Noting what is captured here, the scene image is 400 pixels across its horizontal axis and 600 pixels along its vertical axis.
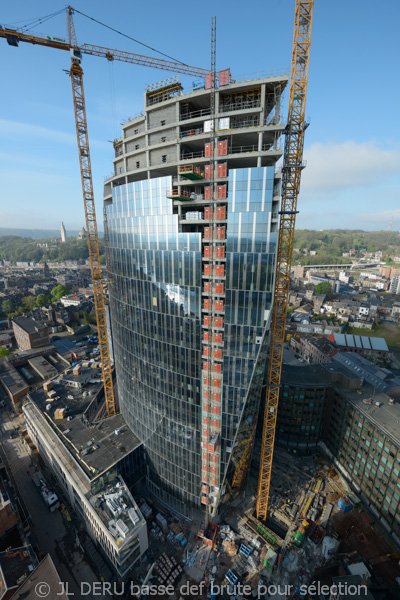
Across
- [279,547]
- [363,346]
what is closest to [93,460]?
[279,547]

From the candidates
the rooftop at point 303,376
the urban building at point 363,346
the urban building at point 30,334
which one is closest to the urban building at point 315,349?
the urban building at point 363,346

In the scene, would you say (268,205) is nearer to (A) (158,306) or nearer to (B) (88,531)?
(A) (158,306)

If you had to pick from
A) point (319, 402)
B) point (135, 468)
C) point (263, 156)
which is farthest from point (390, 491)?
point (263, 156)

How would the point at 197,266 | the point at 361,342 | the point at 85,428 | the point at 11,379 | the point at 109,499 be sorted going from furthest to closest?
the point at 361,342, the point at 11,379, the point at 85,428, the point at 109,499, the point at 197,266

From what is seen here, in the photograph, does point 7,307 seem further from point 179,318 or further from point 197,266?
point 197,266

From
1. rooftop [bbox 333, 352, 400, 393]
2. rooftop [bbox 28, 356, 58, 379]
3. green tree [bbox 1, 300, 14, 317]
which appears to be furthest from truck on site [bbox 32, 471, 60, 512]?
green tree [bbox 1, 300, 14, 317]

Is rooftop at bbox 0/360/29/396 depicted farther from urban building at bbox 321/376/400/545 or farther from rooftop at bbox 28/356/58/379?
urban building at bbox 321/376/400/545
